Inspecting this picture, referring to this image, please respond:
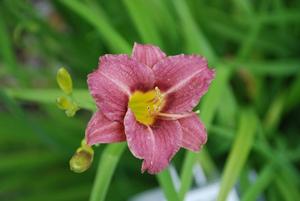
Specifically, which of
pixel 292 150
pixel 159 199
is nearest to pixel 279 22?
pixel 292 150

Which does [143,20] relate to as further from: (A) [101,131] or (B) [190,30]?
(A) [101,131]

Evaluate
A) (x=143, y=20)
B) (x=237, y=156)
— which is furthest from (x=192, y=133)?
(x=143, y=20)

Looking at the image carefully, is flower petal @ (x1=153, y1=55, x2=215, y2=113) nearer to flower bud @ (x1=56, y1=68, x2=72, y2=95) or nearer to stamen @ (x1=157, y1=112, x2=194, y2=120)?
stamen @ (x1=157, y1=112, x2=194, y2=120)

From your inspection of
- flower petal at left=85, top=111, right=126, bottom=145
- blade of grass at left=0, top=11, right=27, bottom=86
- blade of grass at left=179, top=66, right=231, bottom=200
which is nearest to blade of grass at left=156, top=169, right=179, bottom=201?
blade of grass at left=179, top=66, right=231, bottom=200

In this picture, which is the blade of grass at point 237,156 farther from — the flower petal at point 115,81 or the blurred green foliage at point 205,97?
the flower petal at point 115,81

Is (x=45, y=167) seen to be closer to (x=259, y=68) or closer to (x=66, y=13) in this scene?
(x=66, y=13)
